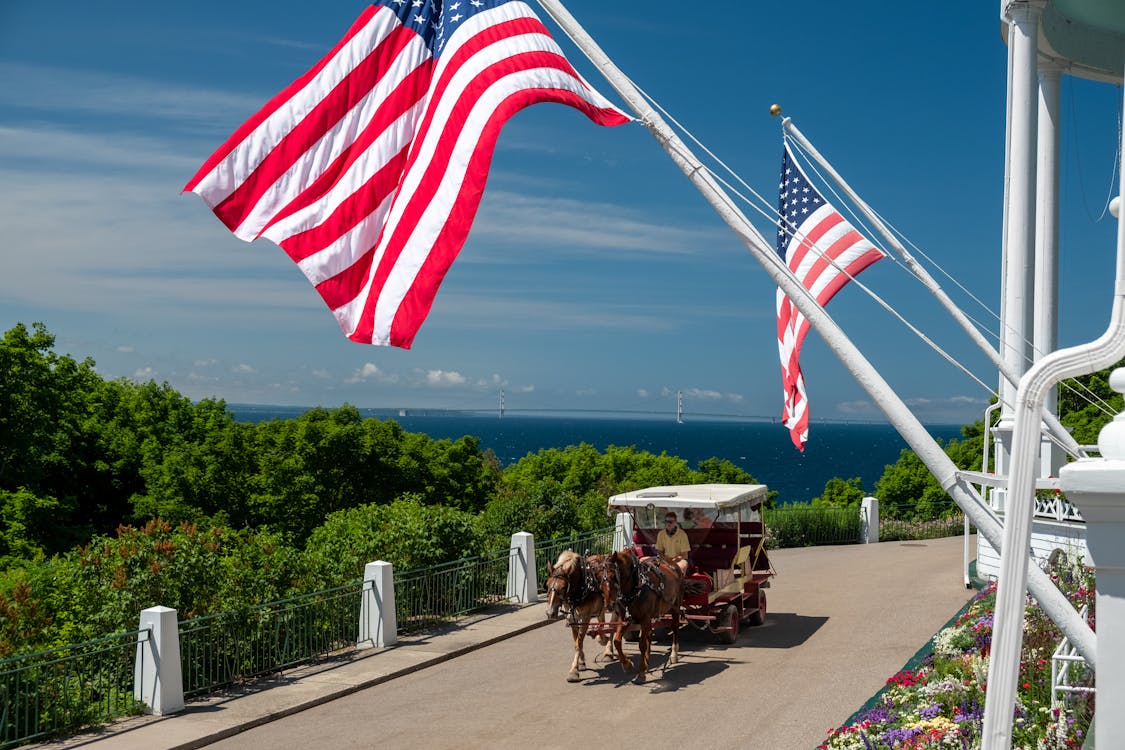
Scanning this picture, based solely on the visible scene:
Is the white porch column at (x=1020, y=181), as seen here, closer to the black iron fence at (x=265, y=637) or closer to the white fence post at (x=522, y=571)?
the white fence post at (x=522, y=571)

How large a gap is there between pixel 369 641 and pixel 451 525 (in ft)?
11.9

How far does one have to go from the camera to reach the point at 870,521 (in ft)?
107

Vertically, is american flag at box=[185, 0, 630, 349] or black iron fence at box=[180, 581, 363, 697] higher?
american flag at box=[185, 0, 630, 349]

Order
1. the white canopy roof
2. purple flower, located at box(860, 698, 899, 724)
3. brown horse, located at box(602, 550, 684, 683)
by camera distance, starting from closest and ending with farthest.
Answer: purple flower, located at box(860, 698, 899, 724) < brown horse, located at box(602, 550, 684, 683) < the white canopy roof

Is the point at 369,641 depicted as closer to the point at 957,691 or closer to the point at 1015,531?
the point at 957,691

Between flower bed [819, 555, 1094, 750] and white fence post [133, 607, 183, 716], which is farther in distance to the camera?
white fence post [133, 607, 183, 716]

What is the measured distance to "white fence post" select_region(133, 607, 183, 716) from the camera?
13477 millimetres

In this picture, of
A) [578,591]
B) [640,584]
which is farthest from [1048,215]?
[578,591]

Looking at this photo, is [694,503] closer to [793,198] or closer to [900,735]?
[793,198]

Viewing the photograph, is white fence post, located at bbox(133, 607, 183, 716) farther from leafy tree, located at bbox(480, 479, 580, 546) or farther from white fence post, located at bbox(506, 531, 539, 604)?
leafy tree, located at bbox(480, 479, 580, 546)

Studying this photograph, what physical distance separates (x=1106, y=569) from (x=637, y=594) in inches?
472

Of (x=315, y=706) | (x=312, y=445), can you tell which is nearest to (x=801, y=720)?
(x=315, y=706)

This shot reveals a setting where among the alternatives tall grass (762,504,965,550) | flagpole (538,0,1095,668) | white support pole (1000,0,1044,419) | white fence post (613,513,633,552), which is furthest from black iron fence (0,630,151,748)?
tall grass (762,504,965,550)

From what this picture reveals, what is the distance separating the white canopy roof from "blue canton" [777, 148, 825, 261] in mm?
6039
